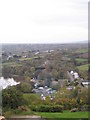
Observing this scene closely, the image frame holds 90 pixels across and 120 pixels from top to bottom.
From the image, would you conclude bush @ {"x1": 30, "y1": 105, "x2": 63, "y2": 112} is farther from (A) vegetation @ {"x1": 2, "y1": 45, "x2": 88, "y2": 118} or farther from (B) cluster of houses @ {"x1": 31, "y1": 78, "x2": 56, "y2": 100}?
(B) cluster of houses @ {"x1": 31, "y1": 78, "x2": 56, "y2": 100}

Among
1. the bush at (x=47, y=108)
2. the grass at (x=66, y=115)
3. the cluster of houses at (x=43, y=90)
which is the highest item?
the cluster of houses at (x=43, y=90)

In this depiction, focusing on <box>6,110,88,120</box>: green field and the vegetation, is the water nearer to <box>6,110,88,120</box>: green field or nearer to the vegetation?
the vegetation

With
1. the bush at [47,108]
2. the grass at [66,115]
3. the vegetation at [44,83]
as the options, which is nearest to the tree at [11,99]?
the vegetation at [44,83]

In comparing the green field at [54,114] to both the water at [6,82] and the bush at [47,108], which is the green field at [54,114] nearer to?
the bush at [47,108]

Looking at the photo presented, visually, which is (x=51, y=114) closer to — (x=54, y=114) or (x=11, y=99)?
(x=54, y=114)

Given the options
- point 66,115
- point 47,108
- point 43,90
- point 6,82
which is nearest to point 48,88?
point 43,90

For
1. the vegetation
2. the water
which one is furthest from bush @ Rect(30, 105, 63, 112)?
the water

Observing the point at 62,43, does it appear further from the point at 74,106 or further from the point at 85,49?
the point at 74,106

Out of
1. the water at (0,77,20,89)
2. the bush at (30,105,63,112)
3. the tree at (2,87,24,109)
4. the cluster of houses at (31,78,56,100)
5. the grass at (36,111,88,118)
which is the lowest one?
the grass at (36,111,88,118)

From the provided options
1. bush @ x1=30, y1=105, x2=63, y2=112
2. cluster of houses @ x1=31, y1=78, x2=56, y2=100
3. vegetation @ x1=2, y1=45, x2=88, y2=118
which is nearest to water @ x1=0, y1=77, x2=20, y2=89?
vegetation @ x1=2, y1=45, x2=88, y2=118

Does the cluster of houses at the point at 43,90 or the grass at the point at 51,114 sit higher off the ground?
the cluster of houses at the point at 43,90

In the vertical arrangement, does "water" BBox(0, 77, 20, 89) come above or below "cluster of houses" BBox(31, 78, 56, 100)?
above
